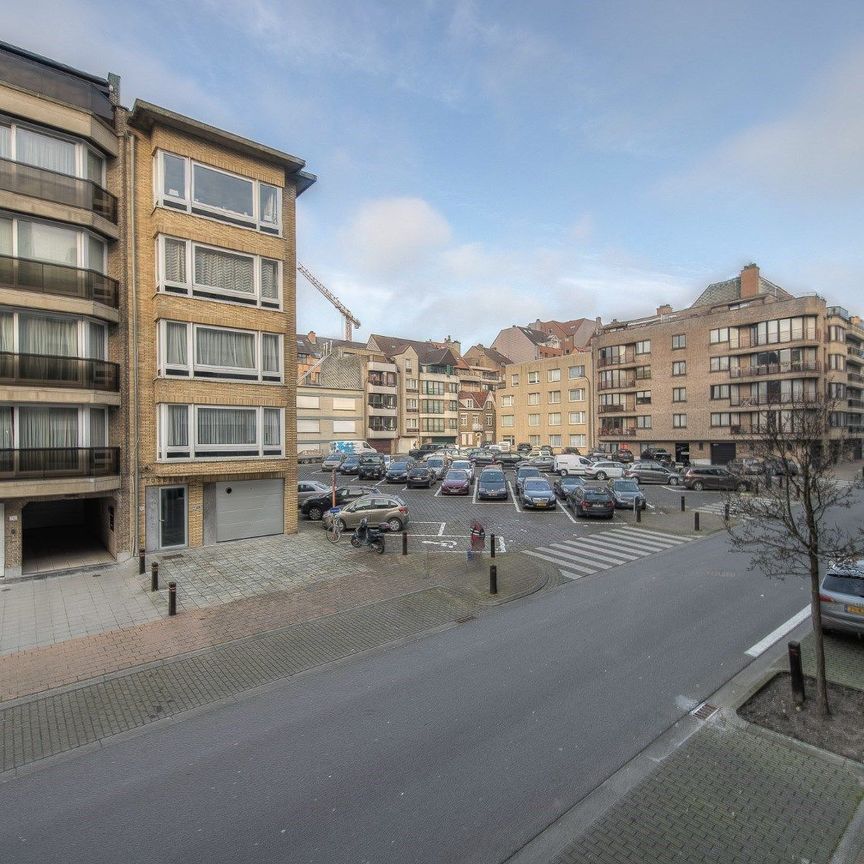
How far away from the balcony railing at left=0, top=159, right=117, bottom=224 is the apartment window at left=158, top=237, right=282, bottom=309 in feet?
6.03

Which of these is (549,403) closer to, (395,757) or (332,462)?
(332,462)

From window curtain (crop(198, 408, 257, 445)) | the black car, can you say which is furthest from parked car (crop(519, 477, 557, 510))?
window curtain (crop(198, 408, 257, 445))

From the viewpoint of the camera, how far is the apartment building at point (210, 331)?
53.7 feet

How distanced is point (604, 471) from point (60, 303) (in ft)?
111

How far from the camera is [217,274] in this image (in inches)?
684

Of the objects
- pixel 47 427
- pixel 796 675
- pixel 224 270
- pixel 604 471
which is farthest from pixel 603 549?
pixel 604 471

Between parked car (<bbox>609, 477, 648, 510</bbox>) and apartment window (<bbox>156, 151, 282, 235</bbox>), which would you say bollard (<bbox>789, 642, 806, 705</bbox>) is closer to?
parked car (<bbox>609, 477, 648, 510</bbox>)

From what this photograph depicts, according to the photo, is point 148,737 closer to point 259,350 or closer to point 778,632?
point 778,632

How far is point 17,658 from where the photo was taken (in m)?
9.42

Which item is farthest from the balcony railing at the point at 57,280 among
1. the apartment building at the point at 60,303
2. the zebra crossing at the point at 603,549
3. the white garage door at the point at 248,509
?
the zebra crossing at the point at 603,549

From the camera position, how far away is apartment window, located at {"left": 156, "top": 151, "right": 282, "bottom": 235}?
1648 centimetres

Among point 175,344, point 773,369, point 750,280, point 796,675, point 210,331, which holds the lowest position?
point 796,675

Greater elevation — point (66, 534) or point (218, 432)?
point (218, 432)

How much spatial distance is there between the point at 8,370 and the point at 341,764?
1412cm
